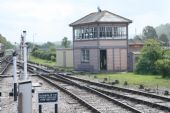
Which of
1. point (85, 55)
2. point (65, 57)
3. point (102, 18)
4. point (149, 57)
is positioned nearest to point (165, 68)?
point (149, 57)

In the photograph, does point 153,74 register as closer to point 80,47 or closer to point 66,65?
point 80,47

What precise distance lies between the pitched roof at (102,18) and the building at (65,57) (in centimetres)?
595

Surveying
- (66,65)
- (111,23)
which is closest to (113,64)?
(111,23)

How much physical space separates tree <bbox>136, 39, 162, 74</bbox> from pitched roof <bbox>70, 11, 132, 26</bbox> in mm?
6909

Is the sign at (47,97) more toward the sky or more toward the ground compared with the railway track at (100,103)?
more toward the sky

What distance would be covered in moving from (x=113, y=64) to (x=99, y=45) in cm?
248

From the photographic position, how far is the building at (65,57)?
2238 inches

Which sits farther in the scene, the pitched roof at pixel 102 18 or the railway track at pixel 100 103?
the pitched roof at pixel 102 18

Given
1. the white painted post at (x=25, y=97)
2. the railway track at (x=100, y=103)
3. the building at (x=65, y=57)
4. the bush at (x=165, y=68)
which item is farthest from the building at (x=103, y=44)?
the white painted post at (x=25, y=97)

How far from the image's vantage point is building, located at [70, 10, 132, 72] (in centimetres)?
4656

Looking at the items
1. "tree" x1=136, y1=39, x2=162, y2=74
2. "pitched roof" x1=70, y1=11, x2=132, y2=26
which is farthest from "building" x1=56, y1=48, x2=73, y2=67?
"tree" x1=136, y1=39, x2=162, y2=74

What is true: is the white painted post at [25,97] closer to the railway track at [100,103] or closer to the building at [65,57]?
the railway track at [100,103]

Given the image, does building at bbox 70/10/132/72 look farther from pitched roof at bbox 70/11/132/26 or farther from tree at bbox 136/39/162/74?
tree at bbox 136/39/162/74

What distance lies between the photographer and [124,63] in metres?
47.0
